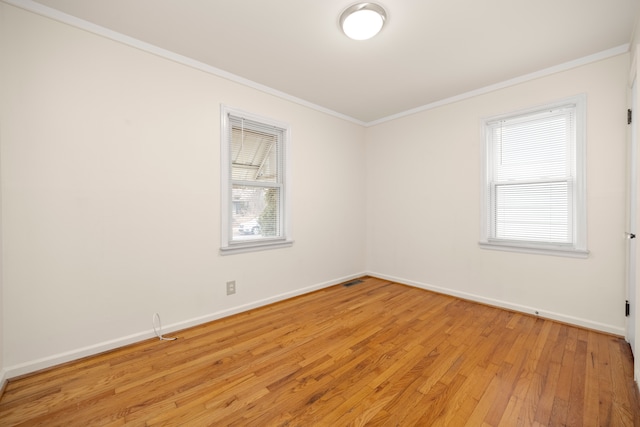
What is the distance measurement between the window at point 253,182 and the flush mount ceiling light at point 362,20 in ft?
4.86

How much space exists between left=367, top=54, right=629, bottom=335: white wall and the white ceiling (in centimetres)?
39

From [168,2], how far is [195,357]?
2750mm

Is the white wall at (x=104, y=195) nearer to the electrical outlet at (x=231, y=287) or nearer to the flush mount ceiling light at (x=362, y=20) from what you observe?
the electrical outlet at (x=231, y=287)

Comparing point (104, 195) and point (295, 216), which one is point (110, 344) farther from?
point (295, 216)

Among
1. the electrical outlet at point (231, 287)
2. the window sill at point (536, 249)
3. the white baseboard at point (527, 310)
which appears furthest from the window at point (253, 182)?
the window sill at point (536, 249)

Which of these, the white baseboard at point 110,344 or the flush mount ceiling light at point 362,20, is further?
the flush mount ceiling light at point 362,20

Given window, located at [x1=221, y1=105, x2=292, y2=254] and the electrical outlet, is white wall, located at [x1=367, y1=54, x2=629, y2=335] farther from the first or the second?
the electrical outlet

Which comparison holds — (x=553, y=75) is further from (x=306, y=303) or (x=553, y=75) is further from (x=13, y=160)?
(x=13, y=160)

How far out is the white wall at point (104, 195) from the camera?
6.25 ft

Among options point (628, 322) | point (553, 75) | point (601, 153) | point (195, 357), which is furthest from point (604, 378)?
point (195, 357)

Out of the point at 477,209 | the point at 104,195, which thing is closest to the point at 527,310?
the point at 477,209

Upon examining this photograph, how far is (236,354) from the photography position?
2193 mm

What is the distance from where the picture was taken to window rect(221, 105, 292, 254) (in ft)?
9.71

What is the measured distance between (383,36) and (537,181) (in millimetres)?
2304
